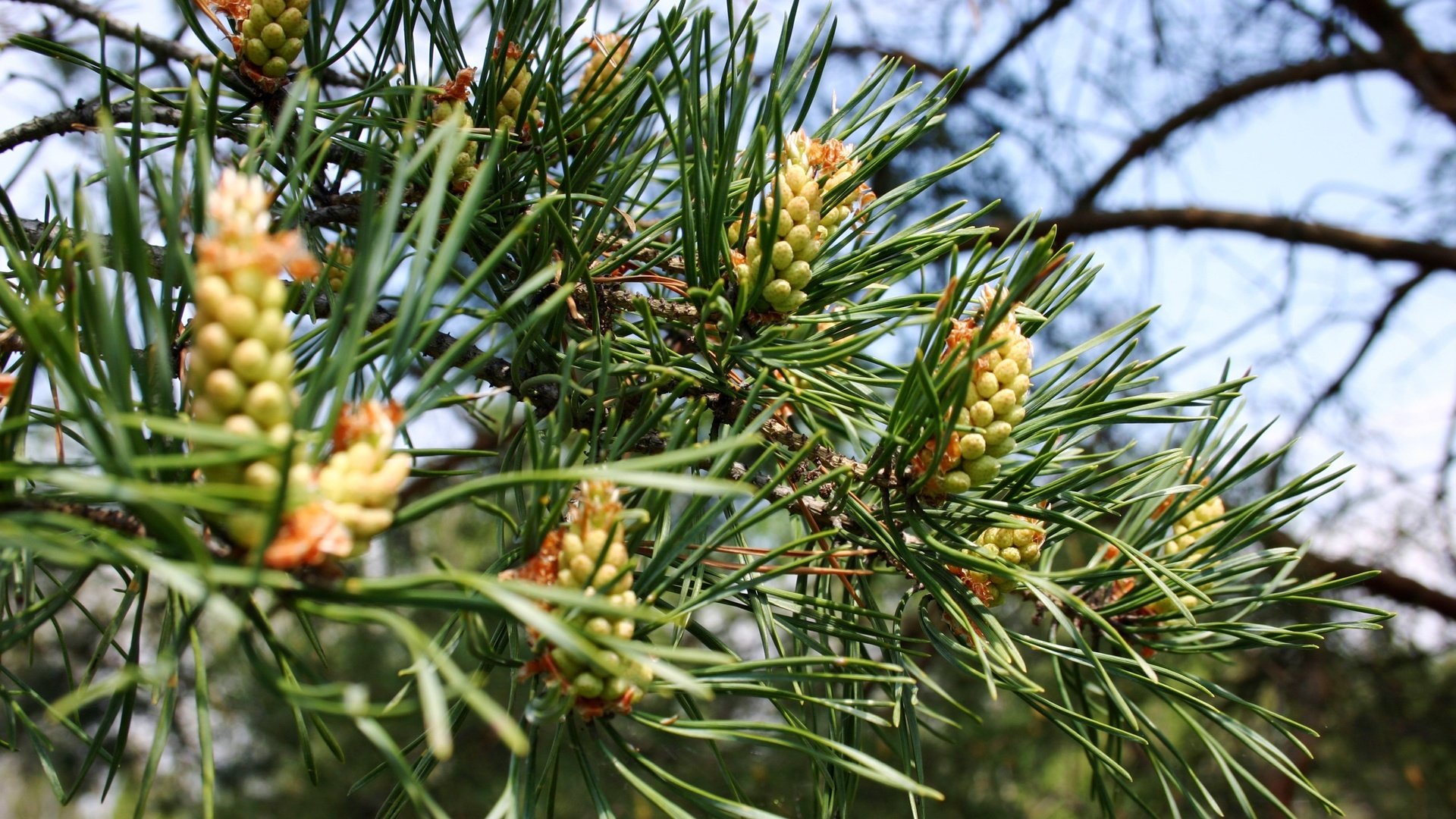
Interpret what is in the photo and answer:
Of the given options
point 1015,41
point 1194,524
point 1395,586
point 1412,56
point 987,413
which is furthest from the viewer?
point 1015,41

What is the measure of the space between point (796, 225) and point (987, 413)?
11 cm

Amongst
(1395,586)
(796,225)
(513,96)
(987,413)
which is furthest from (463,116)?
(1395,586)

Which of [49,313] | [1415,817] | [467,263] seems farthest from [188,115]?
[1415,817]

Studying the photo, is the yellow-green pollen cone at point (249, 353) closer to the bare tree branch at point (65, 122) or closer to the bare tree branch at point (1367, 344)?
the bare tree branch at point (65, 122)

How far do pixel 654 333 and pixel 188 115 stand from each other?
0.57 ft

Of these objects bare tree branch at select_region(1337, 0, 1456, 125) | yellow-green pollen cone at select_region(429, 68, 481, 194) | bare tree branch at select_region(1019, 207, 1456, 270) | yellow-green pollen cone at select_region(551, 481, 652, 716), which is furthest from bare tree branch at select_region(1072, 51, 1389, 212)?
yellow-green pollen cone at select_region(551, 481, 652, 716)

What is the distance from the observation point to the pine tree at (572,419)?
0.77 feet

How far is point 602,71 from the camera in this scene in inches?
19.1

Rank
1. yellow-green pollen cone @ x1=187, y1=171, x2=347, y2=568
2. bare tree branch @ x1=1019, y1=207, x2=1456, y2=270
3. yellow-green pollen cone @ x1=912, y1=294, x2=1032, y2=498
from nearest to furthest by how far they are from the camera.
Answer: yellow-green pollen cone @ x1=187, y1=171, x2=347, y2=568 < yellow-green pollen cone @ x1=912, y1=294, x2=1032, y2=498 < bare tree branch @ x1=1019, y1=207, x2=1456, y2=270

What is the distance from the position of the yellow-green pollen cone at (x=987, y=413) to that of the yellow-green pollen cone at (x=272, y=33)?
0.33 metres

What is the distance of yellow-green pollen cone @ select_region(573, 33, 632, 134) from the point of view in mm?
464

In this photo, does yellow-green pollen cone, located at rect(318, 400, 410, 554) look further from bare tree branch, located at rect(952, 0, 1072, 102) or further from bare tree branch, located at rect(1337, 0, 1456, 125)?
bare tree branch, located at rect(1337, 0, 1456, 125)

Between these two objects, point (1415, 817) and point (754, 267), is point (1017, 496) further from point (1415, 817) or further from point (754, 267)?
point (1415, 817)

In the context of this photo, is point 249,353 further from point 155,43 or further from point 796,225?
point 155,43
